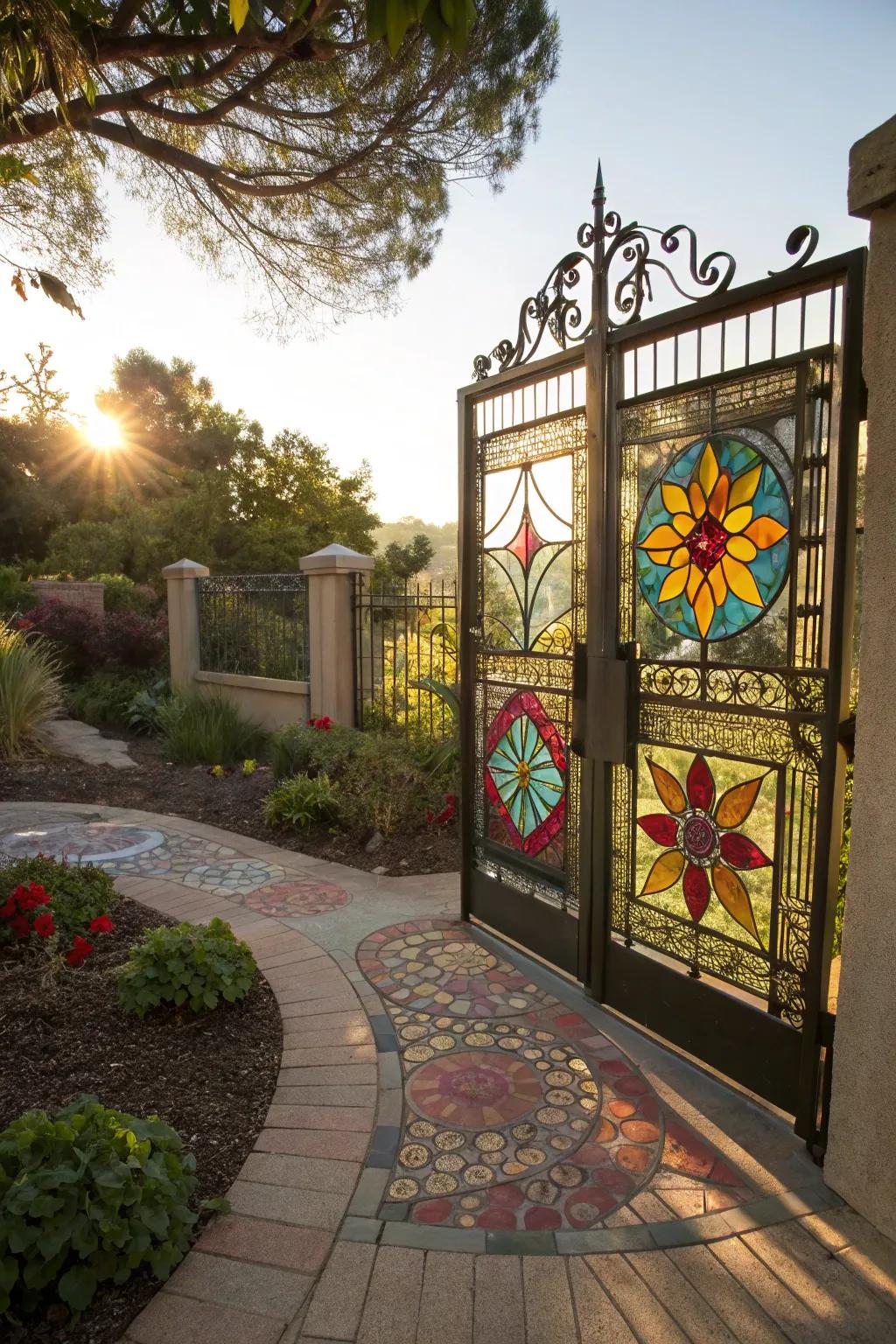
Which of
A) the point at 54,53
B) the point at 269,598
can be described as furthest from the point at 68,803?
the point at 54,53

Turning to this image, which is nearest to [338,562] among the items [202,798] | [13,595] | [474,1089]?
[202,798]

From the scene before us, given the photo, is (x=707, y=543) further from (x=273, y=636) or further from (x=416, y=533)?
(x=416, y=533)

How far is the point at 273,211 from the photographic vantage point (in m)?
6.31

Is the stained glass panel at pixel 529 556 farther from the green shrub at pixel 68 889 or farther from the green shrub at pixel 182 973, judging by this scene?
the green shrub at pixel 68 889

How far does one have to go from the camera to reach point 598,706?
3068mm

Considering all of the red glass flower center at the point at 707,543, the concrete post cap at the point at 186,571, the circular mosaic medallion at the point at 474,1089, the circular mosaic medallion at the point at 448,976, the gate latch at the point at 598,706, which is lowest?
the circular mosaic medallion at the point at 448,976

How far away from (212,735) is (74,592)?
6530mm

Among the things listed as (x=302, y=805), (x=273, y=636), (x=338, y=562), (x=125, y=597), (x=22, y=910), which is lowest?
(x=302, y=805)

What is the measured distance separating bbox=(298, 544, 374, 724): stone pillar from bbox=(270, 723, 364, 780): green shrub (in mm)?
405

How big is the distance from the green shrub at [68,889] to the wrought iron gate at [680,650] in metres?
1.90

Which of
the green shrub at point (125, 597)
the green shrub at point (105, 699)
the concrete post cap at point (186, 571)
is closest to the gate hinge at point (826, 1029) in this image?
the concrete post cap at point (186, 571)

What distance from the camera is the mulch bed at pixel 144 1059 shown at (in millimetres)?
2314

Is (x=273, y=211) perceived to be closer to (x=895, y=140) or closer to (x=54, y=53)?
(x=54, y=53)

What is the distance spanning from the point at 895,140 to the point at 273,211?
5648 millimetres
